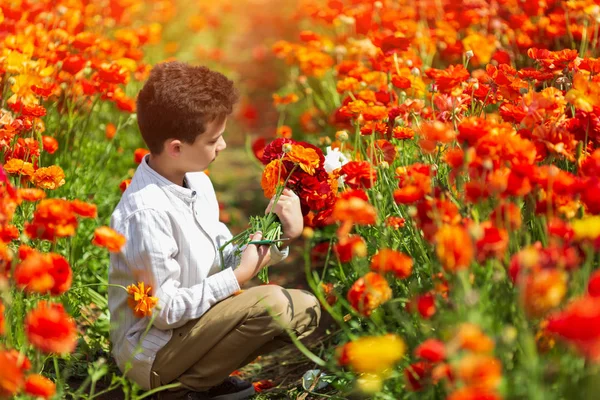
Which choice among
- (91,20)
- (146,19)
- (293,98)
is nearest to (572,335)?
(293,98)

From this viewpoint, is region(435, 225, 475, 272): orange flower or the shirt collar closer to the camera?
region(435, 225, 475, 272): orange flower

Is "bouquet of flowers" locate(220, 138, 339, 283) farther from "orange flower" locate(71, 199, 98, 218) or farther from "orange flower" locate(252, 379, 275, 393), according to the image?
"orange flower" locate(71, 199, 98, 218)

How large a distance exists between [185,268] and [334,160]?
0.64 metres


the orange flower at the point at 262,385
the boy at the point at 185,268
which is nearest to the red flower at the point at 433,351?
the boy at the point at 185,268

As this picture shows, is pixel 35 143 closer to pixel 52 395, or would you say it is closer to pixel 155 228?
pixel 155 228

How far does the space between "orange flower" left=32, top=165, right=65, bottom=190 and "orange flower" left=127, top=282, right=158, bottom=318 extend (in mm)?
452

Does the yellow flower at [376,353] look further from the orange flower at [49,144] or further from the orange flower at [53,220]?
the orange flower at [49,144]

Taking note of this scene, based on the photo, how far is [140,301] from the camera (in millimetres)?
Result: 2355

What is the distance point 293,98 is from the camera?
389 cm

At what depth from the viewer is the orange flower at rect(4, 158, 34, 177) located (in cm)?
248

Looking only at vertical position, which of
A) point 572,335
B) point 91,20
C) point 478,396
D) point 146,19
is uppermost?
point 572,335

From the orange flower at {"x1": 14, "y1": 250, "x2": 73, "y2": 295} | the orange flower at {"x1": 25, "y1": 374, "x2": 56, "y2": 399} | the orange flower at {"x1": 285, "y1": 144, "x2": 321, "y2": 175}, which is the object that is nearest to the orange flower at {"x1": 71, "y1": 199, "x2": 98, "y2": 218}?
the orange flower at {"x1": 14, "y1": 250, "x2": 73, "y2": 295}

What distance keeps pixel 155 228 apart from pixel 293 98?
5.21 feet

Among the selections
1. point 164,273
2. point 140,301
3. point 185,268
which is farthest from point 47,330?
point 185,268
